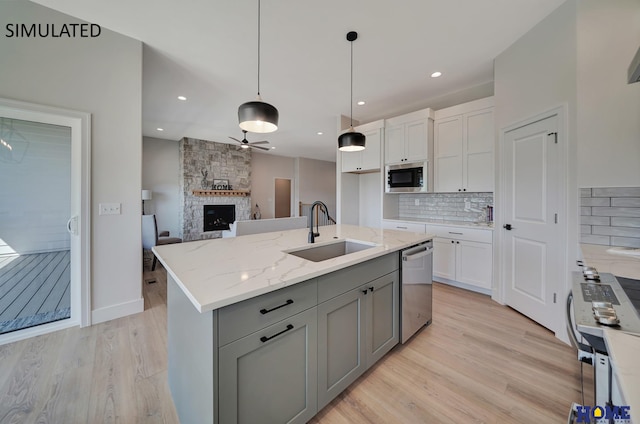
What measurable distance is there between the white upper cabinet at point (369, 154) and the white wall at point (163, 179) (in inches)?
198

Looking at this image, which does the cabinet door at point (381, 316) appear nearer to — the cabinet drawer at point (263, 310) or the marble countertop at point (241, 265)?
the marble countertop at point (241, 265)

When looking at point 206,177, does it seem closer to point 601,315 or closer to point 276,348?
point 276,348

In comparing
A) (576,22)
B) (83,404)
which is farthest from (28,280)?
(576,22)

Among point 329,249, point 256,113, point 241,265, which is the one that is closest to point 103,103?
point 256,113

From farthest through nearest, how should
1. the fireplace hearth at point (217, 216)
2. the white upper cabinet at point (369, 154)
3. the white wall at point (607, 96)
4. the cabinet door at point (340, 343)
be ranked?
the fireplace hearth at point (217, 216) < the white upper cabinet at point (369, 154) < the white wall at point (607, 96) < the cabinet door at point (340, 343)

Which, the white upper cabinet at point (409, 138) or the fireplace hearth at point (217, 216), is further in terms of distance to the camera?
the fireplace hearth at point (217, 216)

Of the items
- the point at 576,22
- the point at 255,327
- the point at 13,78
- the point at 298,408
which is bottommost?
the point at 298,408

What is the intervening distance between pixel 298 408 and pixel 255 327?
0.57 meters

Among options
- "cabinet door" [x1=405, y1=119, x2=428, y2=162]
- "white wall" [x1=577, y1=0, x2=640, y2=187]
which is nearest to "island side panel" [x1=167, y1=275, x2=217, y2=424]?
"white wall" [x1=577, y1=0, x2=640, y2=187]

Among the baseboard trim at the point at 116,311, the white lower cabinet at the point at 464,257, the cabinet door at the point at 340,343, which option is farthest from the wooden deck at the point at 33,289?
the white lower cabinet at the point at 464,257

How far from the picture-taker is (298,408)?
1.21m

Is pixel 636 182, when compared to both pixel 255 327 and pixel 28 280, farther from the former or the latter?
pixel 28 280

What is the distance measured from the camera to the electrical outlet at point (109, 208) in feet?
7.88

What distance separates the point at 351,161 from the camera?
4590 mm
